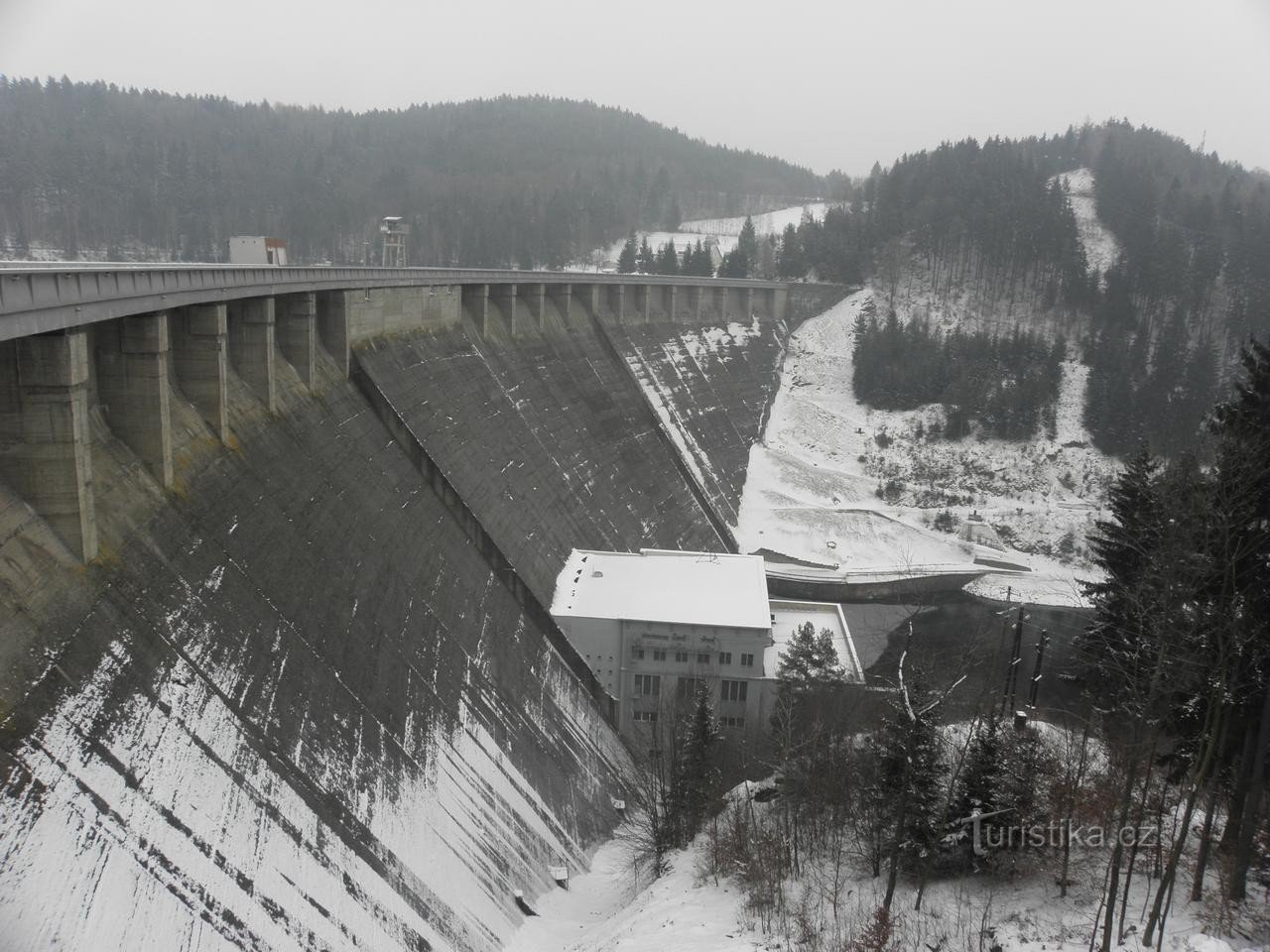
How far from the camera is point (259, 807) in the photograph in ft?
37.3

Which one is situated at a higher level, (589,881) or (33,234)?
(33,234)

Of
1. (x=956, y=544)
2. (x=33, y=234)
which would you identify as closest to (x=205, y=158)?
(x=33, y=234)

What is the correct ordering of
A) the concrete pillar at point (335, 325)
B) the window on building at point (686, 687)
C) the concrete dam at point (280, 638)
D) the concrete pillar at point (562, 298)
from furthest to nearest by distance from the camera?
the concrete pillar at point (562, 298) → the window on building at point (686, 687) → the concrete pillar at point (335, 325) → the concrete dam at point (280, 638)

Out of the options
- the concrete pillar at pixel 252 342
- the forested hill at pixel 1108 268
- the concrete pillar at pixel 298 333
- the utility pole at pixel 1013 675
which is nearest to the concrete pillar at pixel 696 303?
the forested hill at pixel 1108 268

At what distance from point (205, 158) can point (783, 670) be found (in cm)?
8523

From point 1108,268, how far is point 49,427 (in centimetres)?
7738

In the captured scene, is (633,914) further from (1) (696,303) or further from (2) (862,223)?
(2) (862,223)

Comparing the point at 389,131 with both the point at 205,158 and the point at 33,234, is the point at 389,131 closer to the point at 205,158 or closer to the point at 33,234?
the point at 205,158

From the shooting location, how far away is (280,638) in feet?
45.3

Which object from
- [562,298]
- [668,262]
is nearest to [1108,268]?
[668,262]

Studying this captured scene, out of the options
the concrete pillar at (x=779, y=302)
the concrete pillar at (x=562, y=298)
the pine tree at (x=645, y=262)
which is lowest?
the concrete pillar at (x=779, y=302)

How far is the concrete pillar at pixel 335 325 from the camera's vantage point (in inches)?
847

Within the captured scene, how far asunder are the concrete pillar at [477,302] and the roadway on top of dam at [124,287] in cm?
747

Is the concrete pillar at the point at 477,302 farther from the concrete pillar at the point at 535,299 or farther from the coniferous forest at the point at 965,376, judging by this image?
the coniferous forest at the point at 965,376
